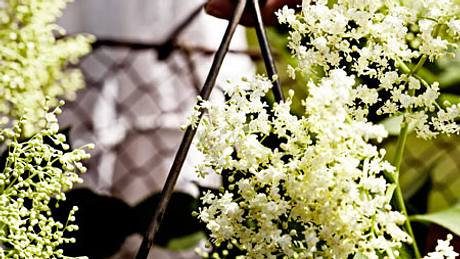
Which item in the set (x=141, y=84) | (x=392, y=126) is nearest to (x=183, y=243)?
(x=392, y=126)

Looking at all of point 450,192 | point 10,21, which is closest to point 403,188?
point 450,192

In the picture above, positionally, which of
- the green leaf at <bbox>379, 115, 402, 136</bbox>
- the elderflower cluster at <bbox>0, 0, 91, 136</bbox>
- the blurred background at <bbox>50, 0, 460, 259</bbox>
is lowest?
the blurred background at <bbox>50, 0, 460, 259</bbox>

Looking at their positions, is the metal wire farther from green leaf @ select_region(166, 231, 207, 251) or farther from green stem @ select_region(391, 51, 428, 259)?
green leaf @ select_region(166, 231, 207, 251)

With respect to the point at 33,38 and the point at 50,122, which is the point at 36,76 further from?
the point at 50,122

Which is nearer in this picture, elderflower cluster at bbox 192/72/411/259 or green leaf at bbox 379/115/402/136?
elderflower cluster at bbox 192/72/411/259

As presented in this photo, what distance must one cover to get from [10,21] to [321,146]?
1.62 ft

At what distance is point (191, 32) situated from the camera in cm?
98

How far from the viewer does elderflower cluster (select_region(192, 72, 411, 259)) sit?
0.32m

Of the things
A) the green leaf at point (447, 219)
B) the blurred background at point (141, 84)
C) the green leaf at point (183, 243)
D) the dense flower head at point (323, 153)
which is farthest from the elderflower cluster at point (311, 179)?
the blurred background at point (141, 84)

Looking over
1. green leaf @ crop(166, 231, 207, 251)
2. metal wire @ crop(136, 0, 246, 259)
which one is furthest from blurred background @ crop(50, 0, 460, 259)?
metal wire @ crop(136, 0, 246, 259)

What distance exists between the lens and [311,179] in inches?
12.7

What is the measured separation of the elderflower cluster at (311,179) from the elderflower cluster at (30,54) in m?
0.29

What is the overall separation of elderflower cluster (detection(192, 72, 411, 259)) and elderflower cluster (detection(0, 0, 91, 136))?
293 mm

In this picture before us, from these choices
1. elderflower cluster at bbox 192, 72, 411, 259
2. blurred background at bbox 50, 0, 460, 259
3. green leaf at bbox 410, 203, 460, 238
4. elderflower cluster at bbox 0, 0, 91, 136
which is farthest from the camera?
blurred background at bbox 50, 0, 460, 259
